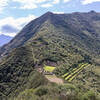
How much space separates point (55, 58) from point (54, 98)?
57.5 metres

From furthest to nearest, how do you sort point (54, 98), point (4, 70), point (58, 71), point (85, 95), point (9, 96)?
point (4, 70) < point (58, 71) < point (9, 96) < point (85, 95) < point (54, 98)

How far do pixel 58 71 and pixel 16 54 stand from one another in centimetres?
4509

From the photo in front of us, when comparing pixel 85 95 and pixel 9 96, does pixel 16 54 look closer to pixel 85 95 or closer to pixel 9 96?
pixel 9 96

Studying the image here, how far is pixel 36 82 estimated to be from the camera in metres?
57.2

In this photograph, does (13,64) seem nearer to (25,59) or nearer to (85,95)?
(25,59)

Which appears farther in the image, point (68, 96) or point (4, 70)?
point (4, 70)

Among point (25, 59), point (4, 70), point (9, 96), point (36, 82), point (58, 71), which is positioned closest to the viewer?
point (36, 82)

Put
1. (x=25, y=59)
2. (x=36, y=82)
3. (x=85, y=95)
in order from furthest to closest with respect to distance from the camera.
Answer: (x=25, y=59) → (x=36, y=82) → (x=85, y=95)

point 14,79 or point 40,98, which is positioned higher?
point 40,98

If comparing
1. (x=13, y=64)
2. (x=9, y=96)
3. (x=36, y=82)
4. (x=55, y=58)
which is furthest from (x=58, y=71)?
(x=13, y=64)

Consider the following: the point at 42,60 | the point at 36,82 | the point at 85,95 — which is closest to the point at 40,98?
the point at 85,95

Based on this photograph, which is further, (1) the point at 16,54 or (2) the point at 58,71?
(1) the point at 16,54

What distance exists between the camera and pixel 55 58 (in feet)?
305

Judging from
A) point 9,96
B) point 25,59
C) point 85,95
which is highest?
point 85,95
